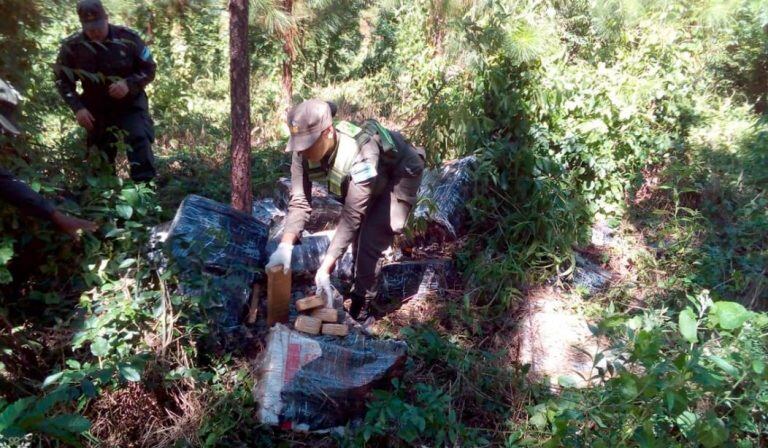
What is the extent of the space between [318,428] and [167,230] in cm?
133

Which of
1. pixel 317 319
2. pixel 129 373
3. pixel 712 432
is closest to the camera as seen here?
pixel 712 432

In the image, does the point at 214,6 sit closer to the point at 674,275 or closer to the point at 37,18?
the point at 37,18

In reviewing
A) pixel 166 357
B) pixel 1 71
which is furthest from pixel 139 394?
pixel 1 71

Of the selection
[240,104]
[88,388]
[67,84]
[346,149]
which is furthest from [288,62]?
[88,388]

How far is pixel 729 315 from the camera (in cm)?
197

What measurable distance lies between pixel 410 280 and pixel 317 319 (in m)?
1.18

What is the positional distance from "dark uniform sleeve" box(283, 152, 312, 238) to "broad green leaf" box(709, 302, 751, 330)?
193cm

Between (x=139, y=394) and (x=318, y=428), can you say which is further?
(x=318, y=428)

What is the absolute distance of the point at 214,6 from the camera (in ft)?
24.8

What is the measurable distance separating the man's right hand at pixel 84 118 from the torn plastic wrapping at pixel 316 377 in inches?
70.6

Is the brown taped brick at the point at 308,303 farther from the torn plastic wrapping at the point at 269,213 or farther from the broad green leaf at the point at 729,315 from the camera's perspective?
the broad green leaf at the point at 729,315

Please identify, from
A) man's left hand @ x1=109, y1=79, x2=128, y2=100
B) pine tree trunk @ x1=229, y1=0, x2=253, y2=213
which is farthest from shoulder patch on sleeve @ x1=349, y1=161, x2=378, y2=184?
man's left hand @ x1=109, y1=79, x2=128, y2=100

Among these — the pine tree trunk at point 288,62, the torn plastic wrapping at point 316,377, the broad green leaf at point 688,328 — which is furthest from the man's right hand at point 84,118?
the pine tree trunk at point 288,62

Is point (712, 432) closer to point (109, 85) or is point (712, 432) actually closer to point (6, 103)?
point (6, 103)
